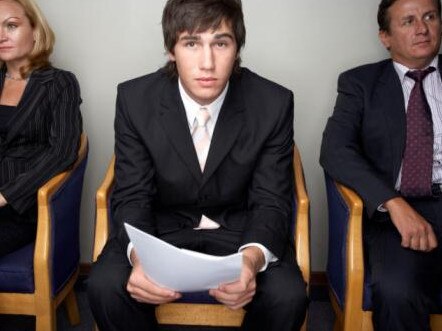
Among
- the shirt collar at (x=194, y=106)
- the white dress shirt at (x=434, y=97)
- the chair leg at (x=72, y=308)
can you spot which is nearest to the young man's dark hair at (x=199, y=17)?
the shirt collar at (x=194, y=106)

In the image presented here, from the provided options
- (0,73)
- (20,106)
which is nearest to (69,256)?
(20,106)

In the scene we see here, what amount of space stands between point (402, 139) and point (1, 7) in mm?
1697

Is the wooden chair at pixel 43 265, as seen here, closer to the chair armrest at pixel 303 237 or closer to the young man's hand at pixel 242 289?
the young man's hand at pixel 242 289

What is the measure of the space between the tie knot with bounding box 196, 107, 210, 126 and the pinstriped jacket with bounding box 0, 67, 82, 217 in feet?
1.77

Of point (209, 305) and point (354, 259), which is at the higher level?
point (354, 259)

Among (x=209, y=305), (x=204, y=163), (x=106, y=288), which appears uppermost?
(x=204, y=163)

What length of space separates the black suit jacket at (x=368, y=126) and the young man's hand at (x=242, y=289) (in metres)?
0.57

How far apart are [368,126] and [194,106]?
2.39ft

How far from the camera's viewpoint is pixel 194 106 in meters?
1.99

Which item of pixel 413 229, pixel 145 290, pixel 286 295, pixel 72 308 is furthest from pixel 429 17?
pixel 72 308

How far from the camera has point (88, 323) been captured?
2.58 meters

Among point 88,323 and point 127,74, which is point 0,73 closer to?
point 127,74

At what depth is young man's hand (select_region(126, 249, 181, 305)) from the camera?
162 cm

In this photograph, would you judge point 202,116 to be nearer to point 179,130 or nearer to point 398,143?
point 179,130
